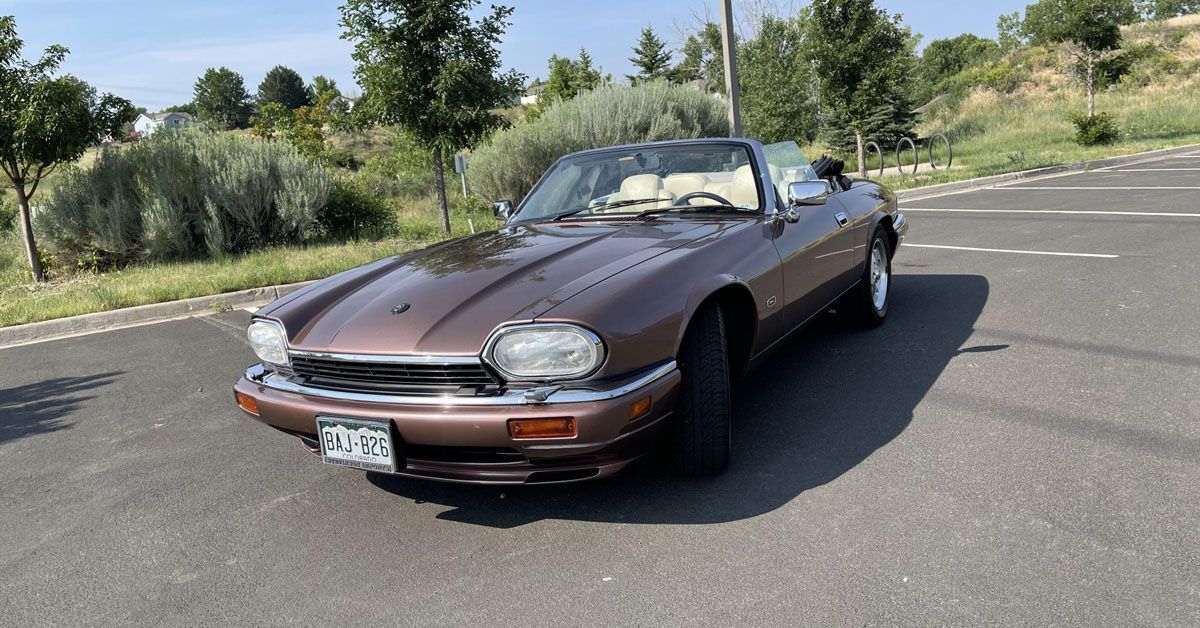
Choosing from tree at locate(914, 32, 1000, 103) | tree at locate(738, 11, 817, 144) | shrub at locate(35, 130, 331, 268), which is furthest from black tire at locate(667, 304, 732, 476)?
tree at locate(914, 32, 1000, 103)

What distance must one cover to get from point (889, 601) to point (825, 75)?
1598 centimetres

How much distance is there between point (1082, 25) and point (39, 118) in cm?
2598

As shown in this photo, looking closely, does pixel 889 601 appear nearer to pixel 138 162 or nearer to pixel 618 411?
pixel 618 411

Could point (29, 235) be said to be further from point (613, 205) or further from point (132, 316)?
point (613, 205)

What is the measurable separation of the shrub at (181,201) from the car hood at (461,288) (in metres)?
8.40

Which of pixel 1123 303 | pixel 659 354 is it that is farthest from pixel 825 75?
pixel 659 354

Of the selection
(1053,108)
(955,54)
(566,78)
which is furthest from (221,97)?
(1053,108)

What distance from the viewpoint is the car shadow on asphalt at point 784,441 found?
3.15m

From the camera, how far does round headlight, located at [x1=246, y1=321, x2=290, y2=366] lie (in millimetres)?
3289

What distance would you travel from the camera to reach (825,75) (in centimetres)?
1695

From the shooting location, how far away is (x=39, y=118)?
380 inches

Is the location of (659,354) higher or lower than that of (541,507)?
higher

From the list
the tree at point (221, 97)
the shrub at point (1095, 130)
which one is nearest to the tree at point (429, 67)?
the shrub at point (1095, 130)

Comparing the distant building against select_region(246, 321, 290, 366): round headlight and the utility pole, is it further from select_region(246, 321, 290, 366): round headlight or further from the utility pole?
select_region(246, 321, 290, 366): round headlight
